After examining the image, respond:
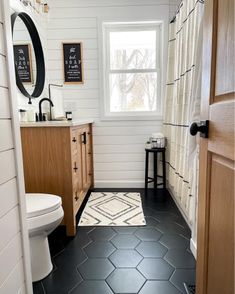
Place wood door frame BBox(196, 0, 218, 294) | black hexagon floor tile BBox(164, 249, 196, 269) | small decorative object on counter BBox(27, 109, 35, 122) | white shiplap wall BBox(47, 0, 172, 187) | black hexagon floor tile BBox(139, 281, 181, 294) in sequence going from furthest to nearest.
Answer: white shiplap wall BBox(47, 0, 172, 187) < small decorative object on counter BBox(27, 109, 35, 122) < black hexagon floor tile BBox(164, 249, 196, 269) < black hexagon floor tile BBox(139, 281, 181, 294) < wood door frame BBox(196, 0, 218, 294)

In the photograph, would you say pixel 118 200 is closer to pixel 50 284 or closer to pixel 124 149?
pixel 124 149

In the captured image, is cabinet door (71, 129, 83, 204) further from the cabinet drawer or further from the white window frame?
the white window frame

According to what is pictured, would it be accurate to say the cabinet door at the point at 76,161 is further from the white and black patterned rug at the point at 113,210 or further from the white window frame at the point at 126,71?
the white window frame at the point at 126,71

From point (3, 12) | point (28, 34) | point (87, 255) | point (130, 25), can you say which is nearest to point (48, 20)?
point (28, 34)

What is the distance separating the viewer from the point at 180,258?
1.65 metres

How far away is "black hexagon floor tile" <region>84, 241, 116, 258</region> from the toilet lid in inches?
19.4

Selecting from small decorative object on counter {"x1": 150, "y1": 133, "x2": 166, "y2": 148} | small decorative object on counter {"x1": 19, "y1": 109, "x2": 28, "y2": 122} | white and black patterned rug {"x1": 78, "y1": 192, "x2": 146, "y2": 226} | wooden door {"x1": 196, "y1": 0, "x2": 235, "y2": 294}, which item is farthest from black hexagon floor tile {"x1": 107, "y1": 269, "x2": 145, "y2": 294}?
small decorative object on counter {"x1": 150, "y1": 133, "x2": 166, "y2": 148}

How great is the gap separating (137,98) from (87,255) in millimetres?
2125

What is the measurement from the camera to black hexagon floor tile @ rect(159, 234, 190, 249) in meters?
1.81

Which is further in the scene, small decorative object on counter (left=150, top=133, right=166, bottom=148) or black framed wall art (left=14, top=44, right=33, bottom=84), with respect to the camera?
small decorative object on counter (left=150, top=133, right=166, bottom=148)

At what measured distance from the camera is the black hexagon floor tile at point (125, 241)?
1817 millimetres

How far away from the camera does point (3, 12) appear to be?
868mm

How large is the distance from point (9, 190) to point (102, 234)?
1279 mm

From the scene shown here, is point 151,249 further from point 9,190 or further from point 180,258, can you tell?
point 9,190
